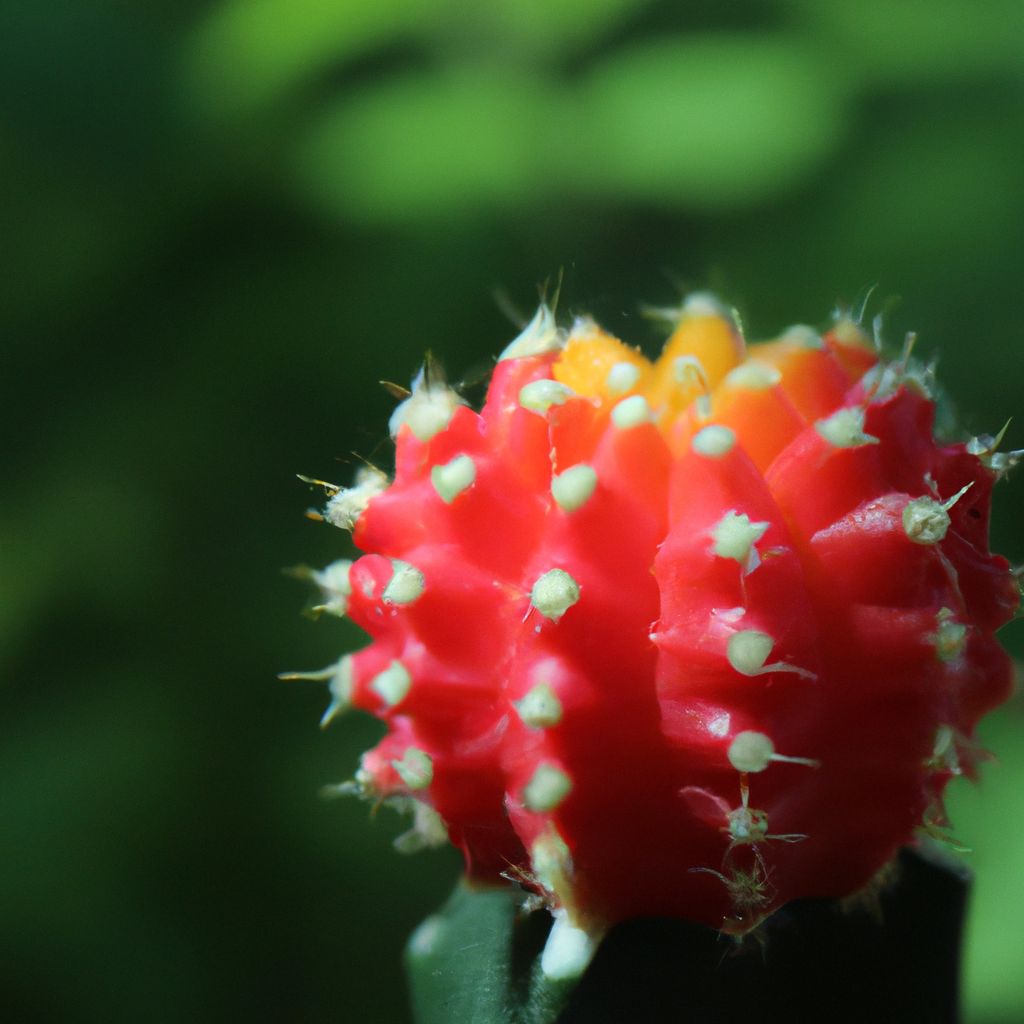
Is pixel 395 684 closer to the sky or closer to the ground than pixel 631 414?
closer to the ground

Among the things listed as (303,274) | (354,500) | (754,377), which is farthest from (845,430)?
(303,274)

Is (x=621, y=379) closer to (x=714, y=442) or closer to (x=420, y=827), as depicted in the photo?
(x=714, y=442)

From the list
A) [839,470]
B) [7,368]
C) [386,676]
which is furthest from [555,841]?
[7,368]

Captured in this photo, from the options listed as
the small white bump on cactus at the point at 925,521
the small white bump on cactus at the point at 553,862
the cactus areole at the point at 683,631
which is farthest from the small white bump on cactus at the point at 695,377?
the small white bump on cactus at the point at 553,862

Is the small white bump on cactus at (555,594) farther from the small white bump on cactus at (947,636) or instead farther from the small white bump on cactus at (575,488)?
the small white bump on cactus at (947,636)

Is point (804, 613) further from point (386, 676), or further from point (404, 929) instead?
point (404, 929)

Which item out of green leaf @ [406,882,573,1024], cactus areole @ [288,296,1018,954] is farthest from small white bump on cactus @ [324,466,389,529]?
green leaf @ [406,882,573,1024]

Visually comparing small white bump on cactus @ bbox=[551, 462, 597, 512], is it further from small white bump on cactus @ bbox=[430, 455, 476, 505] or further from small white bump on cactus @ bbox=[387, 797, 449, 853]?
small white bump on cactus @ bbox=[387, 797, 449, 853]
